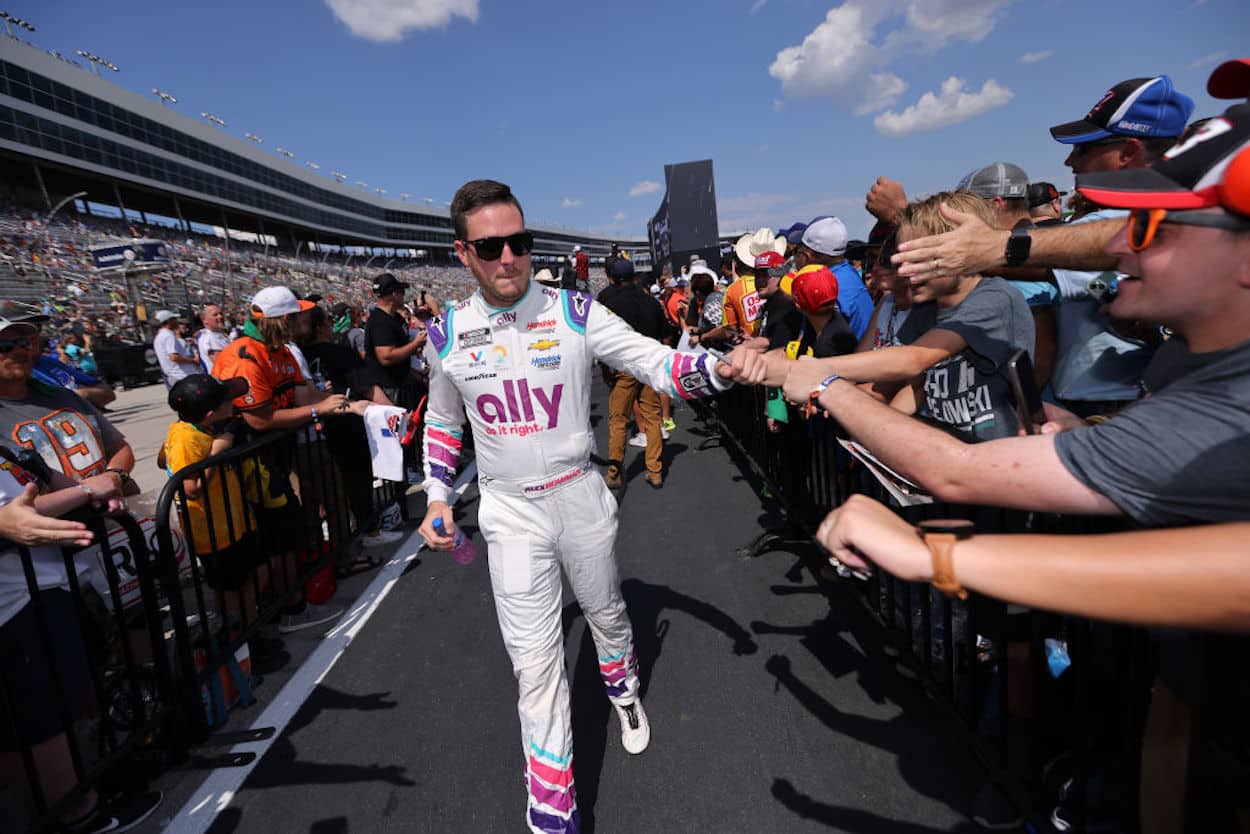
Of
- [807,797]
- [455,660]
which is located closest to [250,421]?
[455,660]

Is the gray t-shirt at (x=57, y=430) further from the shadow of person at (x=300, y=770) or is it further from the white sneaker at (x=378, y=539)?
the white sneaker at (x=378, y=539)

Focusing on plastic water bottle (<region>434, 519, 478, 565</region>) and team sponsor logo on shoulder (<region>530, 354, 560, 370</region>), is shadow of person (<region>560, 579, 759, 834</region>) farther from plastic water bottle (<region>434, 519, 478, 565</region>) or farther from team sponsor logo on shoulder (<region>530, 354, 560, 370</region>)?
team sponsor logo on shoulder (<region>530, 354, 560, 370</region>)

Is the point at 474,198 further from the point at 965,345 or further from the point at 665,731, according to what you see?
the point at 665,731

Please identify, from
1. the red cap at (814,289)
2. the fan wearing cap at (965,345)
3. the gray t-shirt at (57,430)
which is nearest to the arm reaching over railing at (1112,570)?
the fan wearing cap at (965,345)

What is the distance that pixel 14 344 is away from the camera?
2.69m

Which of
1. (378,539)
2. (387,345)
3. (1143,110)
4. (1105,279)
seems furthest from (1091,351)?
(387,345)

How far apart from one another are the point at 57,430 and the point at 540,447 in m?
2.36

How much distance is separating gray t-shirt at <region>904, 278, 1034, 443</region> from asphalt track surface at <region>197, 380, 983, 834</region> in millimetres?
1354

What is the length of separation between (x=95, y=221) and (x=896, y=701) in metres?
53.8

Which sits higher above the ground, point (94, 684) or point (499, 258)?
point (499, 258)

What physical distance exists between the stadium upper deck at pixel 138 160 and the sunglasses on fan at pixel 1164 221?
49.7 metres

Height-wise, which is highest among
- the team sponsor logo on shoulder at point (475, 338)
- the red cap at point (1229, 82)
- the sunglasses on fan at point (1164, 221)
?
the red cap at point (1229, 82)

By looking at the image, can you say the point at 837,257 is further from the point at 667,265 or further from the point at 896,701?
the point at 667,265

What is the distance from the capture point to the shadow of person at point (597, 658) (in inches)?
103
